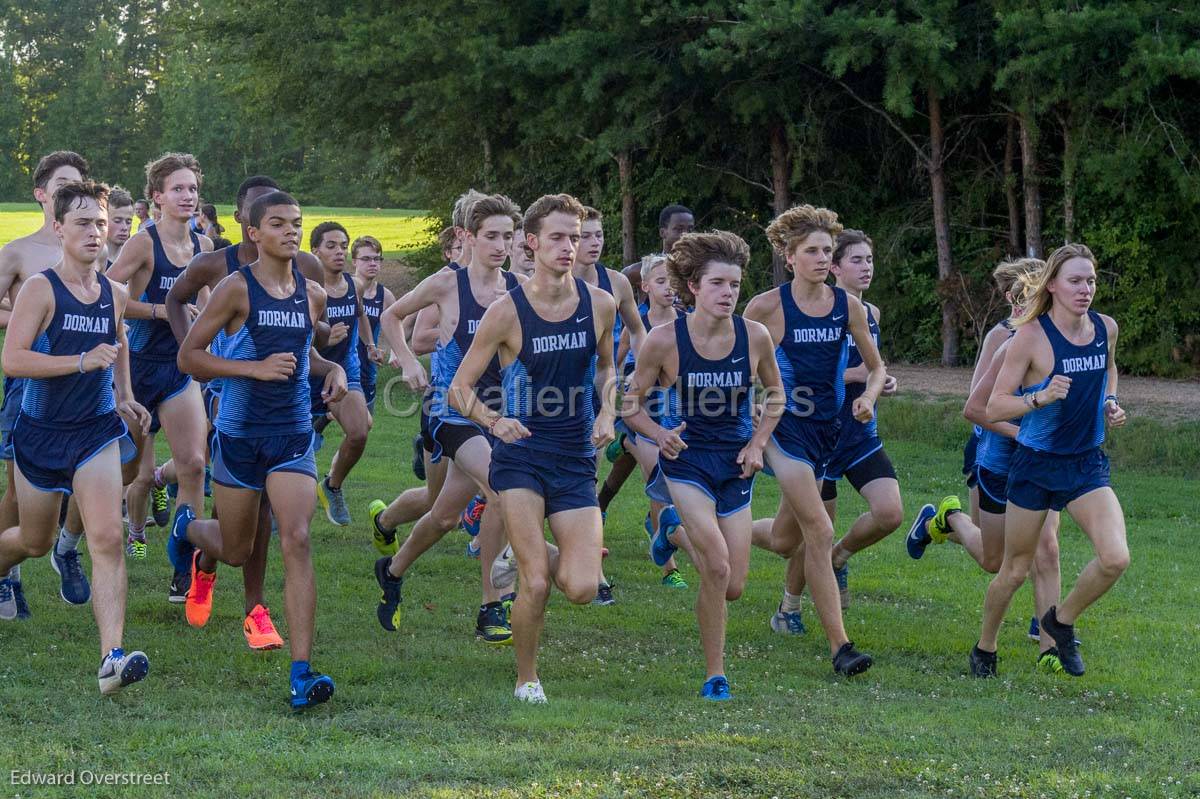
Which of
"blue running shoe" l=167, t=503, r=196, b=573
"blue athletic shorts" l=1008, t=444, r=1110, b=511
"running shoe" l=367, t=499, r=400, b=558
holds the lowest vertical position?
"running shoe" l=367, t=499, r=400, b=558

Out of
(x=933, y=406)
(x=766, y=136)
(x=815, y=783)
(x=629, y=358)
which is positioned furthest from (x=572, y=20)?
(x=815, y=783)

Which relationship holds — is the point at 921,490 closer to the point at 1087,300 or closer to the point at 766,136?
the point at 1087,300

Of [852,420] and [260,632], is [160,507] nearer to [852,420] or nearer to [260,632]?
[260,632]

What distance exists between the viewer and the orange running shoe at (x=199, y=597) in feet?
26.5

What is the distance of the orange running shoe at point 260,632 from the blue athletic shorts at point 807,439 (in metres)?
2.79

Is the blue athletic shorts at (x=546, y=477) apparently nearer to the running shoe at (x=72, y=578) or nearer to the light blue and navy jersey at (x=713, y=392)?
the light blue and navy jersey at (x=713, y=392)

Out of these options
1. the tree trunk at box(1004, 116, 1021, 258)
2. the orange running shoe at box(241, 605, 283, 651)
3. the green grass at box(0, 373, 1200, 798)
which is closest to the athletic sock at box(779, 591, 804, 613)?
the green grass at box(0, 373, 1200, 798)

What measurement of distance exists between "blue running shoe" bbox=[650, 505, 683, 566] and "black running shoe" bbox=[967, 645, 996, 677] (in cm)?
173

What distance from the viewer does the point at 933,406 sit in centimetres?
1759

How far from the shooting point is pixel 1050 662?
307 inches

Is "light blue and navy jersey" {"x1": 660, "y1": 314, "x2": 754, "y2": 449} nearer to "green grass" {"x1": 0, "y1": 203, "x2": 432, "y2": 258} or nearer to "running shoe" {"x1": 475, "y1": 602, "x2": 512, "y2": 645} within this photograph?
"running shoe" {"x1": 475, "y1": 602, "x2": 512, "y2": 645}

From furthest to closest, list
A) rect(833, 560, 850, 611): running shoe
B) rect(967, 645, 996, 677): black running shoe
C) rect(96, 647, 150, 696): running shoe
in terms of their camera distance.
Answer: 1. rect(833, 560, 850, 611): running shoe
2. rect(967, 645, 996, 677): black running shoe
3. rect(96, 647, 150, 696): running shoe

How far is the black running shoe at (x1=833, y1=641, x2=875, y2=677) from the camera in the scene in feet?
24.5

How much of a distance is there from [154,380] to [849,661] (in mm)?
4507
